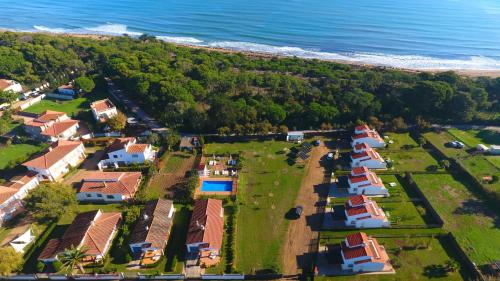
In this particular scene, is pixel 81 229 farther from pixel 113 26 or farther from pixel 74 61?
pixel 113 26

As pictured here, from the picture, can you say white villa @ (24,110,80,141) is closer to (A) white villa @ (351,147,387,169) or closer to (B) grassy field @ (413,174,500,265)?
(A) white villa @ (351,147,387,169)

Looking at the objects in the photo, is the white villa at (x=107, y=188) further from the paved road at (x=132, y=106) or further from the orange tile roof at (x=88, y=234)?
the paved road at (x=132, y=106)

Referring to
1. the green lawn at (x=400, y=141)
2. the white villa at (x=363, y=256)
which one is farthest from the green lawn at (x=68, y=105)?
the green lawn at (x=400, y=141)

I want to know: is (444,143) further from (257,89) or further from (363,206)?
(257,89)

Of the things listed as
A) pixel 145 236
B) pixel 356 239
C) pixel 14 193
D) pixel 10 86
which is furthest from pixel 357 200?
pixel 10 86

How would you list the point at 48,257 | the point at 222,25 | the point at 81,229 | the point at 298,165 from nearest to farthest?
1. the point at 48,257
2. the point at 81,229
3. the point at 298,165
4. the point at 222,25

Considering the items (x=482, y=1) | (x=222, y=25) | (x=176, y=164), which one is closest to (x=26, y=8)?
(x=222, y=25)
